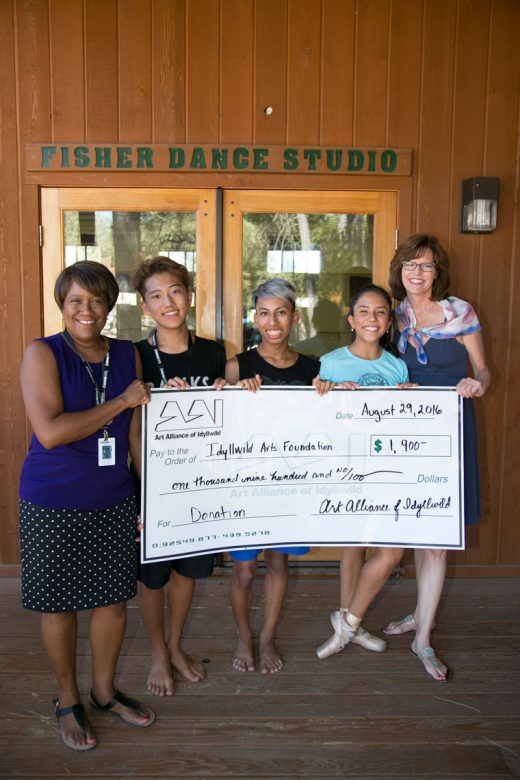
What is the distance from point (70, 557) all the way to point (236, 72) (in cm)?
261

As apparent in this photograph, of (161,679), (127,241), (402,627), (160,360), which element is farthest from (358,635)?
(127,241)

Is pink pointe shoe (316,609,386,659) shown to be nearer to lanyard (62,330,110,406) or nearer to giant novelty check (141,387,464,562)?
giant novelty check (141,387,464,562)

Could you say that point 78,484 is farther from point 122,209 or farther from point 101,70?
point 101,70

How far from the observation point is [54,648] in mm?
2068

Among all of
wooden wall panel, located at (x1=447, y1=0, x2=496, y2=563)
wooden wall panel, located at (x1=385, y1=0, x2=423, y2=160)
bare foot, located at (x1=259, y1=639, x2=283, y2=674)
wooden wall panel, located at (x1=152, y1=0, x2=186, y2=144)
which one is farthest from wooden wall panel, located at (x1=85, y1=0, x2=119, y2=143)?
bare foot, located at (x1=259, y1=639, x2=283, y2=674)

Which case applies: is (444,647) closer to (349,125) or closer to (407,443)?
(407,443)

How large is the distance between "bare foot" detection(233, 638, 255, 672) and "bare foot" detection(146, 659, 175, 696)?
288 millimetres

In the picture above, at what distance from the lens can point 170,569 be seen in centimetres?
238

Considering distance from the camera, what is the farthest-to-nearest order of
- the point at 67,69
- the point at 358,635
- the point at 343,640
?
the point at 67,69, the point at 358,635, the point at 343,640

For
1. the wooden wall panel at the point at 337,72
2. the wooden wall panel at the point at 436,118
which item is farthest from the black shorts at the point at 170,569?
the wooden wall panel at the point at 337,72

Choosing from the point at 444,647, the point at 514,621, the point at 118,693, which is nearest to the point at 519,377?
the point at 514,621

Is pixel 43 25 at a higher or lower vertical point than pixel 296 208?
higher

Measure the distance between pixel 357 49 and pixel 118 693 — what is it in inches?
129

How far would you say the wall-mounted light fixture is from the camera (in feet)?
10.7
